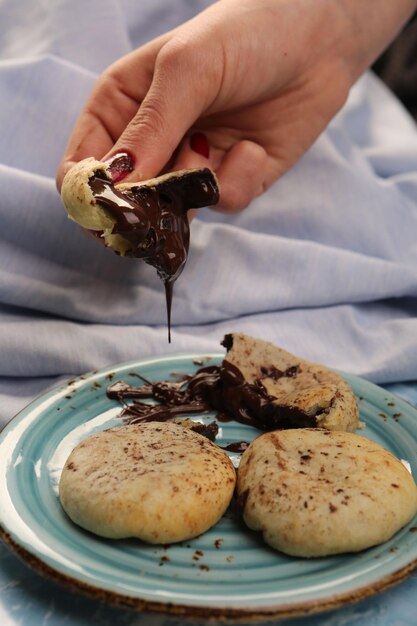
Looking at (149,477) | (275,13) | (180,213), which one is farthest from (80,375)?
(275,13)

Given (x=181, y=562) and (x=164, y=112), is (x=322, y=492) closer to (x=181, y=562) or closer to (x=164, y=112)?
(x=181, y=562)

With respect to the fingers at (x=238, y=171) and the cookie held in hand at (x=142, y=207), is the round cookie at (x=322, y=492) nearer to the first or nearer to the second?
the cookie held in hand at (x=142, y=207)

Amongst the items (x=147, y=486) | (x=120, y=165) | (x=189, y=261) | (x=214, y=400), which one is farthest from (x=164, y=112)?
(x=147, y=486)

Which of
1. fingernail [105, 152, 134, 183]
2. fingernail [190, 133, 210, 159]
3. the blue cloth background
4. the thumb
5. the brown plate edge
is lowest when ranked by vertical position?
the blue cloth background

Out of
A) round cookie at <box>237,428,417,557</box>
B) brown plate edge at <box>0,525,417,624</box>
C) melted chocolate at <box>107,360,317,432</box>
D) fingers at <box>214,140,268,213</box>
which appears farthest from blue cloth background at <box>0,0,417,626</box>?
brown plate edge at <box>0,525,417,624</box>

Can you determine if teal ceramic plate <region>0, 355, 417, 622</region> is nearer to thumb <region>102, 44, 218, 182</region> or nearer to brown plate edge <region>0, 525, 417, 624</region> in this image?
brown plate edge <region>0, 525, 417, 624</region>

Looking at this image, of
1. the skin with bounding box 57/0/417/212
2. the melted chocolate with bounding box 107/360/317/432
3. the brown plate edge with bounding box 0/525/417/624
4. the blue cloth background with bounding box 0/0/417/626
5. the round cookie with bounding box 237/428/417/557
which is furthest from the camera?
the blue cloth background with bounding box 0/0/417/626

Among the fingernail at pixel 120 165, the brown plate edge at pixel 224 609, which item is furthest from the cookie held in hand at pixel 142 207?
the brown plate edge at pixel 224 609
